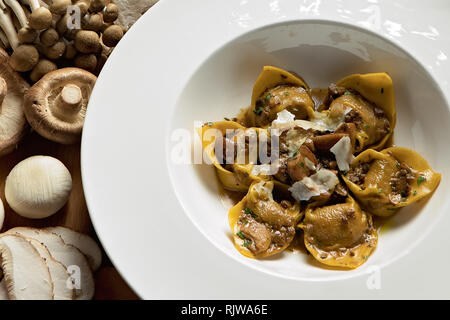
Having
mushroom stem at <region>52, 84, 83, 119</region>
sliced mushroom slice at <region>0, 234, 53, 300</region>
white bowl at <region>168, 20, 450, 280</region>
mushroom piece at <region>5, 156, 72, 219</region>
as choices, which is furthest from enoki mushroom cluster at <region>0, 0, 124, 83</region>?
sliced mushroom slice at <region>0, 234, 53, 300</region>

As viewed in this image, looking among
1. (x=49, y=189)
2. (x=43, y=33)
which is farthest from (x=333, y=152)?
(x=43, y=33)

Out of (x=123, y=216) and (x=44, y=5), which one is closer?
(x=123, y=216)

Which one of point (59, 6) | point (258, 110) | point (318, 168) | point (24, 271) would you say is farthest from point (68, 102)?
point (318, 168)

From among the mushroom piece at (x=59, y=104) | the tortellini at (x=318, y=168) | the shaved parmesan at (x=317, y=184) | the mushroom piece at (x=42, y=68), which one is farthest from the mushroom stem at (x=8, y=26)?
the shaved parmesan at (x=317, y=184)

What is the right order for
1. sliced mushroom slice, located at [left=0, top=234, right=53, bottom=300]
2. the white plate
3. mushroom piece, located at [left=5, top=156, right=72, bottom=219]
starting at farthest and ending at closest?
1. mushroom piece, located at [left=5, top=156, right=72, bottom=219]
2. sliced mushroom slice, located at [left=0, top=234, right=53, bottom=300]
3. the white plate

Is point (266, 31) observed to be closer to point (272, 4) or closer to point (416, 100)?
point (272, 4)

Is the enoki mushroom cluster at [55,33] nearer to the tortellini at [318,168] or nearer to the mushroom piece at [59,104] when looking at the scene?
the mushroom piece at [59,104]

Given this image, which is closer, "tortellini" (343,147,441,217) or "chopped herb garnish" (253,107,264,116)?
"tortellini" (343,147,441,217)

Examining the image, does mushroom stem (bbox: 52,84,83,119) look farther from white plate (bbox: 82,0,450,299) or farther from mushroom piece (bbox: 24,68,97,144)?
white plate (bbox: 82,0,450,299)
